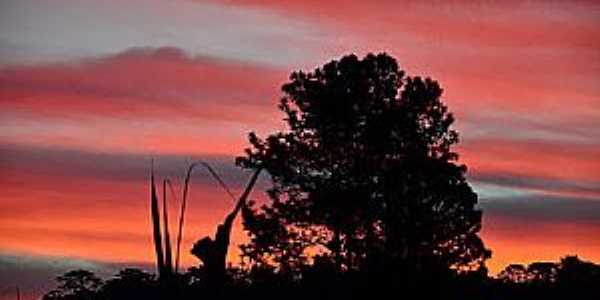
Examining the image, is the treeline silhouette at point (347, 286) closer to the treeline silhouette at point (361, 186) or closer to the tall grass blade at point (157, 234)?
the treeline silhouette at point (361, 186)

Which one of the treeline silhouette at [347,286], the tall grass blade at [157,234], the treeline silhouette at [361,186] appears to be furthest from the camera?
the treeline silhouette at [361,186]

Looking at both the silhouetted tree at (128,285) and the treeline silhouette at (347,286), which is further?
the silhouetted tree at (128,285)

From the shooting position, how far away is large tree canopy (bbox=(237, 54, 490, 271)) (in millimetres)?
52500

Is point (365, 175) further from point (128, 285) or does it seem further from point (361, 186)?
point (128, 285)

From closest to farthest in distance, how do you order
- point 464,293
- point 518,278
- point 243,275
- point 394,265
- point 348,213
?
1. point 394,265
2. point 464,293
3. point 348,213
4. point 243,275
5. point 518,278

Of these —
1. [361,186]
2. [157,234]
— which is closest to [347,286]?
[361,186]

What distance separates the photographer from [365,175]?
53125 mm

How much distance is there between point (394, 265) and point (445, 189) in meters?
12.8

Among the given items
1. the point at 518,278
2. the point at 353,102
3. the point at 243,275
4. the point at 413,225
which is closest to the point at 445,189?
the point at 413,225

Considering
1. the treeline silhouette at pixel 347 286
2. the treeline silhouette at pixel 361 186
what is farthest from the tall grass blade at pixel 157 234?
the treeline silhouette at pixel 361 186

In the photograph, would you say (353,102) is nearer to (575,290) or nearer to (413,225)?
(413,225)

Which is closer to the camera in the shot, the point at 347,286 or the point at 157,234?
the point at 157,234

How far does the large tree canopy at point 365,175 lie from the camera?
2067 inches

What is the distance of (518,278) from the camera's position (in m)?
70.8
